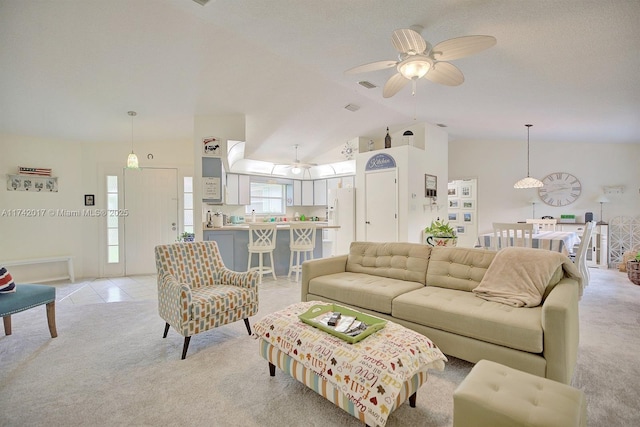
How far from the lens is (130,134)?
17.0ft

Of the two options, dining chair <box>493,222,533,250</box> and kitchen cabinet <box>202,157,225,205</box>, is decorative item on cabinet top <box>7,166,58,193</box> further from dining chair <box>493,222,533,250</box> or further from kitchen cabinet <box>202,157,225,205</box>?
dining chair <box>493,222,533,250</box>

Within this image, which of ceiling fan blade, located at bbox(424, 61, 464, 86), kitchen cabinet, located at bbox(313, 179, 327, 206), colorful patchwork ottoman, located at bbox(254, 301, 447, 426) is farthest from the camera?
kitchen cabinet, located at bbox(313, 179, 327, 206)

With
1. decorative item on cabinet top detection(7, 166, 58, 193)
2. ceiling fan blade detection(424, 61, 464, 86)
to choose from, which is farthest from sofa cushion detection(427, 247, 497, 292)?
decorative item on cabinet top detection(7, 166, 58, 193)

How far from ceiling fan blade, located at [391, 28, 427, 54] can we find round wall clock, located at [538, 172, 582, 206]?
6.00 metres

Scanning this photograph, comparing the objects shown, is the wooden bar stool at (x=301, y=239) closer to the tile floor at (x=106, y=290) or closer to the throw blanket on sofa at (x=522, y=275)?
the tile floor at (x=106, y=290)

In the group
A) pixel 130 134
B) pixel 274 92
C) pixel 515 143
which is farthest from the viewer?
pixel 515 143

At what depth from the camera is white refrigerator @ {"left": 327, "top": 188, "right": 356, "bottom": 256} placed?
6711 mm

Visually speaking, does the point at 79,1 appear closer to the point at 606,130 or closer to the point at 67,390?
the point at 67,390

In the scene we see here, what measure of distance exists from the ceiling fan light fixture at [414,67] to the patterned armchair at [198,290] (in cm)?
218

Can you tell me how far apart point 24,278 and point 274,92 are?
16.1 feet

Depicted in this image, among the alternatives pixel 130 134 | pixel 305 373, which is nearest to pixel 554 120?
pixel 305 373

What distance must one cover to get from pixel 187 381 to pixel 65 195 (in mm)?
4815

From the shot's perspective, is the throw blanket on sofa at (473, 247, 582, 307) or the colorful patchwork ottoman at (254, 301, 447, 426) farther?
the throw blanket on sofa at (473, 247, 582, 307)

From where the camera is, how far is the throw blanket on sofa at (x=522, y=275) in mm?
2277
